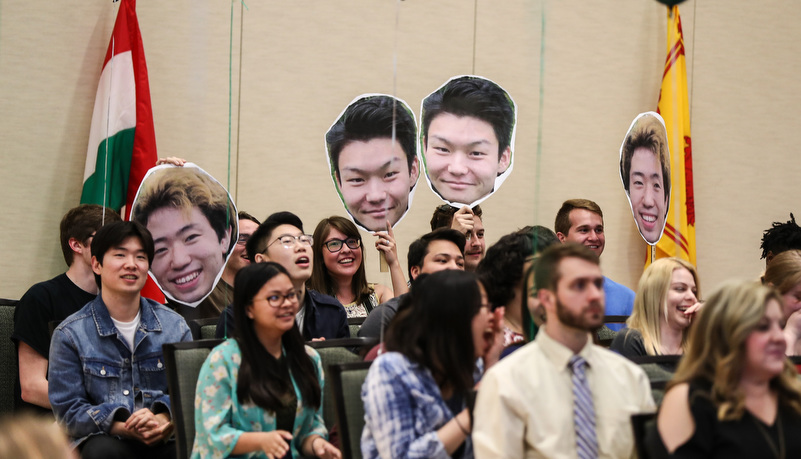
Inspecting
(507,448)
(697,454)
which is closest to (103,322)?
(507,448)

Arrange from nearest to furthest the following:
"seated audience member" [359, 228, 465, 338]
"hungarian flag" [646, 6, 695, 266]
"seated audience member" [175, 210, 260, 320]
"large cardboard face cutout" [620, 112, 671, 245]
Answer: "seated audience member" [359, 228, 465, 338], "seated audience member" [175, 210, 260, 320], "large cardboard face cutout" [620, 112, 671, 245], "hungarian flag" [646, 6, 695, 266]

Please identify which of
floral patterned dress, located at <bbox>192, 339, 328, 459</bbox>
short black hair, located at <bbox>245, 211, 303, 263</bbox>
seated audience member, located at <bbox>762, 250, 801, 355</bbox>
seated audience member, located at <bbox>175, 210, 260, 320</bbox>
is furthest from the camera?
seated audience member, located at <bbox>175, 210, 260, 320</bbox>

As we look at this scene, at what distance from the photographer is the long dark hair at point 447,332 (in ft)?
7.32

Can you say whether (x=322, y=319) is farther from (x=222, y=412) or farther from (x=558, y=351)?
(x=558, y=351)

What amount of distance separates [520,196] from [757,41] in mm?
2071

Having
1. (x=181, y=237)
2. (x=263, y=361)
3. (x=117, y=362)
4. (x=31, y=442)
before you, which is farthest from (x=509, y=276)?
(x=31, y=442)

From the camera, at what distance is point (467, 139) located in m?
4.72

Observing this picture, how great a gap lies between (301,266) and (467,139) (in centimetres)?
156

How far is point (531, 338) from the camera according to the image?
2715mm

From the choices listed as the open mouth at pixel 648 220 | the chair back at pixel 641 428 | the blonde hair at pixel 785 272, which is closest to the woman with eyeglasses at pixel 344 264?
the blonde hair at pixel 785 272

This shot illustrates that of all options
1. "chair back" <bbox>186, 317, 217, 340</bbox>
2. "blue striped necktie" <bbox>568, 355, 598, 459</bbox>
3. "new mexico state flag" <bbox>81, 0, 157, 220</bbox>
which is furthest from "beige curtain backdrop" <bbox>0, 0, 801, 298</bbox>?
"blue striped necktie" <bbox>568, 355, 598, 459</bbox>

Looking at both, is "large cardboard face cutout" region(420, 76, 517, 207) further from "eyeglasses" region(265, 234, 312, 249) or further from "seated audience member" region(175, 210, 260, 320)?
"eyeglasses" region(265, 234, 312, 249)

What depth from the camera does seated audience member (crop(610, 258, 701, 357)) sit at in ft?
10.3

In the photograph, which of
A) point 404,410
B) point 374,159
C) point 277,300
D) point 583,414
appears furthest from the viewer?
point 374,159
